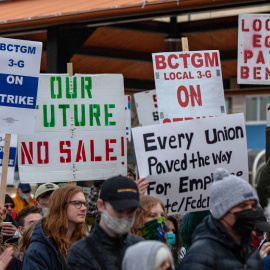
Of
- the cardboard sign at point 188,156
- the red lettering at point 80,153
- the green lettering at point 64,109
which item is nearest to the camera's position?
the cardboard sign at point 188,156

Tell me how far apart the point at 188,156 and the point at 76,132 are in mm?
1870

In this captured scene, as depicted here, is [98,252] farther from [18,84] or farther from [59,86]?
[59,86]

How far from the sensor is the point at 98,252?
4.20 meters

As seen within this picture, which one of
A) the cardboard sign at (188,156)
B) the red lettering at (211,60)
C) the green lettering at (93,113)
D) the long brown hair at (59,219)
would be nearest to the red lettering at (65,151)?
the green lettering at (93,113)

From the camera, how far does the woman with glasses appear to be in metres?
5.44

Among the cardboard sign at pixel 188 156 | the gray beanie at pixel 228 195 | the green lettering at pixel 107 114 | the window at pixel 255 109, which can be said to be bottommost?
the gray beanie at pixel 228 195

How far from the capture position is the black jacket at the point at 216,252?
13.1 ft

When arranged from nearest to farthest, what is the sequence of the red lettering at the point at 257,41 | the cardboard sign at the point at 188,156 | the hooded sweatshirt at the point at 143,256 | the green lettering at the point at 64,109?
the hooded sweatshirt at the point at 143,256 → the cardboard sign at the point at 188,156 → the green lettering at the point at 64,109 → the red lettering at the point at 257,41

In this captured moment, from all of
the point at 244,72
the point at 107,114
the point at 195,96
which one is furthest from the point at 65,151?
the point at 244,72

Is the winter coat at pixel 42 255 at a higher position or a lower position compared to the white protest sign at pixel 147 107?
lower

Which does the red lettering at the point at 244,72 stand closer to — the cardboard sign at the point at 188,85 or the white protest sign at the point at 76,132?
the cardboard sign at the point at 188,85

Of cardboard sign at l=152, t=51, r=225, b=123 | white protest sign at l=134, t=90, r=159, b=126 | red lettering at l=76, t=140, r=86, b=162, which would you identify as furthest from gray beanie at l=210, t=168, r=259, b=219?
white protest sign at l=134, t=90, r=159, b=126

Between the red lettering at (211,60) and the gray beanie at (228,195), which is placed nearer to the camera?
the gray beanie at (228,195)

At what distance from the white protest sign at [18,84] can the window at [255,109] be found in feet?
101
